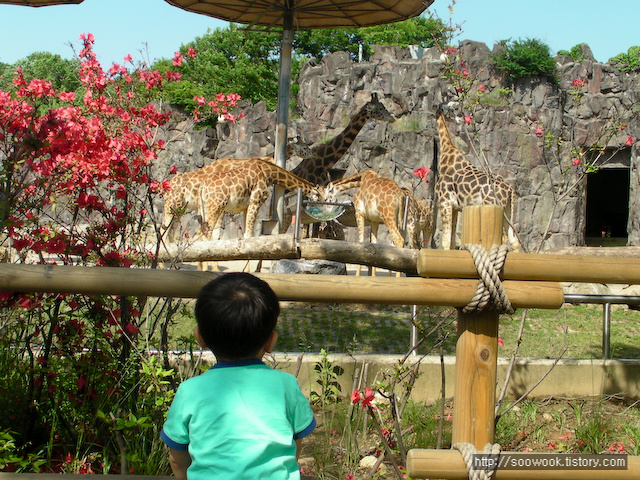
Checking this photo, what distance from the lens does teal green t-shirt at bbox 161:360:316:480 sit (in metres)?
1.64

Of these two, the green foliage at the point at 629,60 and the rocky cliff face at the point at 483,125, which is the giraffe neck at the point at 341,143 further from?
the green foliage at the point at 629,60

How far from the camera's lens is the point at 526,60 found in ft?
53.0

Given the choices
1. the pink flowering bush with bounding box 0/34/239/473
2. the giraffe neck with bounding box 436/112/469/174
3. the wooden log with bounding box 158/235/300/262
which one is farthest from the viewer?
the giraffe neck with bounding box 436/112/469/174

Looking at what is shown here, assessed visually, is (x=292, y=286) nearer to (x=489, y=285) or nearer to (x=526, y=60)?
(x=489, y=285)

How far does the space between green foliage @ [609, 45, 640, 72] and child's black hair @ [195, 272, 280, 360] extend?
17184mm

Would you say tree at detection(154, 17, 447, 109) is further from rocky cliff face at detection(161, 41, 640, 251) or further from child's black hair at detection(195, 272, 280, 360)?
child's black hair at detection(195, 272, 280, 360)

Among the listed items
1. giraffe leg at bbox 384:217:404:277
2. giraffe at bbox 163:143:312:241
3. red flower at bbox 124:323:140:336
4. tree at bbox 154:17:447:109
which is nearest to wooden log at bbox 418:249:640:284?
red flower at bbox 124:323:140:336

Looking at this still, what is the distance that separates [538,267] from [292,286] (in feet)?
2.70

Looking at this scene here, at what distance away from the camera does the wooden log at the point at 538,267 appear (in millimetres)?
2111

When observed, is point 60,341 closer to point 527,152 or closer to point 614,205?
point 527,152

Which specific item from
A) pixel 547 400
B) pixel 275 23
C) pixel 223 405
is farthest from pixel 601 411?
pixel 275 23

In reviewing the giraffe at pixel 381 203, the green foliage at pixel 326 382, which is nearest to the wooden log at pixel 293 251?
the green foliage at pixel 326 382

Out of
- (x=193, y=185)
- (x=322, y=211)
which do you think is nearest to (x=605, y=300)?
(x=322, y=211)

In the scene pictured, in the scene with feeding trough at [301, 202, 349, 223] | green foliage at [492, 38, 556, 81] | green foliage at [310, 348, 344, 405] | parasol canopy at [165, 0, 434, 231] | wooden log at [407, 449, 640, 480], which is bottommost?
green foliage at [310, 348, 344, 405]
